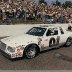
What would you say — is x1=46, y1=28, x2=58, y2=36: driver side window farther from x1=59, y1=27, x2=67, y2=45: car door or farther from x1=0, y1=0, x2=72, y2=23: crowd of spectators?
x1=0, y1=0, x2=72, y2=23: crowd of spectators

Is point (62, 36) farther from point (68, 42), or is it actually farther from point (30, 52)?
point (30, 52)

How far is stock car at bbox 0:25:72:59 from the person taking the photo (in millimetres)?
8258

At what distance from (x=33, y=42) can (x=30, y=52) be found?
504 mm

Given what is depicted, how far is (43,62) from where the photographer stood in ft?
27.5

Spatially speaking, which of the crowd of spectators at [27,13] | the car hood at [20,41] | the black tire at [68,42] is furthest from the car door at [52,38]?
the crowd of spectators at [27,13]

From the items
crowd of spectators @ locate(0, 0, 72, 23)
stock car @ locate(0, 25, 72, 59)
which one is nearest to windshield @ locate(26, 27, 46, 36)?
stock car @ locate(0, 25, 72, 59)

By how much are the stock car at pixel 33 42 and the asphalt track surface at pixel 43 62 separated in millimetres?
291

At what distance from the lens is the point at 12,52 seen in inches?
320

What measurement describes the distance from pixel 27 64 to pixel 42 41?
177 centimetres

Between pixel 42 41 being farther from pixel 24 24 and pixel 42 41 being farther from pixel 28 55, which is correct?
pixel 24 24

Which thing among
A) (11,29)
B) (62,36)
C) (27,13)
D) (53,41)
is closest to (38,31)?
(53,41)

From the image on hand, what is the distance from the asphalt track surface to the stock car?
0.29 meters

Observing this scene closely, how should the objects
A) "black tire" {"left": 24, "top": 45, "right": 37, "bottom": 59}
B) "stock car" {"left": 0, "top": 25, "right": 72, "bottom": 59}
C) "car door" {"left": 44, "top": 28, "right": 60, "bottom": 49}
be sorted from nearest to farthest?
"stock car" {"left": 0, "top": 25, "right": 72, "bottom": 59}
"black tire" {"left": 24, "top": 45, "right": 37, "bottom": 59}
"car door" {"left": 44, "top": 28, "right": 60, "bottom": 49}

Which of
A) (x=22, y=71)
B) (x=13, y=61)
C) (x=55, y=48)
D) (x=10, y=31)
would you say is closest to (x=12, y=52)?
(x=13, y=61)
